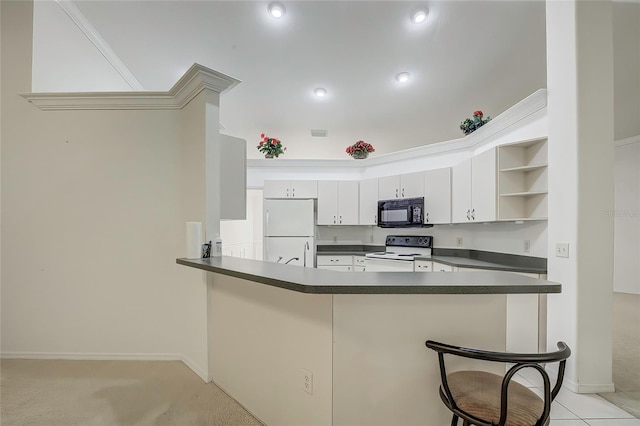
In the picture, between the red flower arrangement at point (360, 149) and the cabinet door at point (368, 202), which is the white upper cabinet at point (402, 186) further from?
the red flower arrangement at point (360, 149)

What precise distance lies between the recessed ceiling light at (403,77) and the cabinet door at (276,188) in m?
2.32

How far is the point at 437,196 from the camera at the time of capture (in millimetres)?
3938

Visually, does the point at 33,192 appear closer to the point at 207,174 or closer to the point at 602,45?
the point at 207,174

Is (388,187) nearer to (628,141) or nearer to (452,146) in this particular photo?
(452,146)

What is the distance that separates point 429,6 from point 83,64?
12.4ft

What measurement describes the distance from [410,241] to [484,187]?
1575mm

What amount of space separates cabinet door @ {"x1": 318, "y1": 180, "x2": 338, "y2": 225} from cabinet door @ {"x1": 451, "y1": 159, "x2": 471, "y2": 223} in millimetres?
1859

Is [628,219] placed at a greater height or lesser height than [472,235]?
greater

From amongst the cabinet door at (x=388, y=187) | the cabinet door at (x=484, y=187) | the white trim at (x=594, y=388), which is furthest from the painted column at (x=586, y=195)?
the cabinet door at (x=388, y=187)

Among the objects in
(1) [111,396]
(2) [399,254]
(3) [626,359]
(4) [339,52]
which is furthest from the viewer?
(2) [399,254]

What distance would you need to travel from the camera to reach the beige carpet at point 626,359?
6.47 feet

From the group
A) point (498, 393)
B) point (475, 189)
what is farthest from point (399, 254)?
point (498, 393)

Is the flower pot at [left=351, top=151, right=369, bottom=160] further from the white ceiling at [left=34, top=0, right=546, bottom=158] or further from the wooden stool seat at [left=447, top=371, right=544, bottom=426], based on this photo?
the wooden stool seat at [left=447, top=371, right=544, bottom=426]

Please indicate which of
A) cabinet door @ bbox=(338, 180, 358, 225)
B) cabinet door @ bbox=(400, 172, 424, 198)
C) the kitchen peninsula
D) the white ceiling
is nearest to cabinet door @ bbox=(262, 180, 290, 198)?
cabinet door @ bbox=(338, 180, 358, 225)
